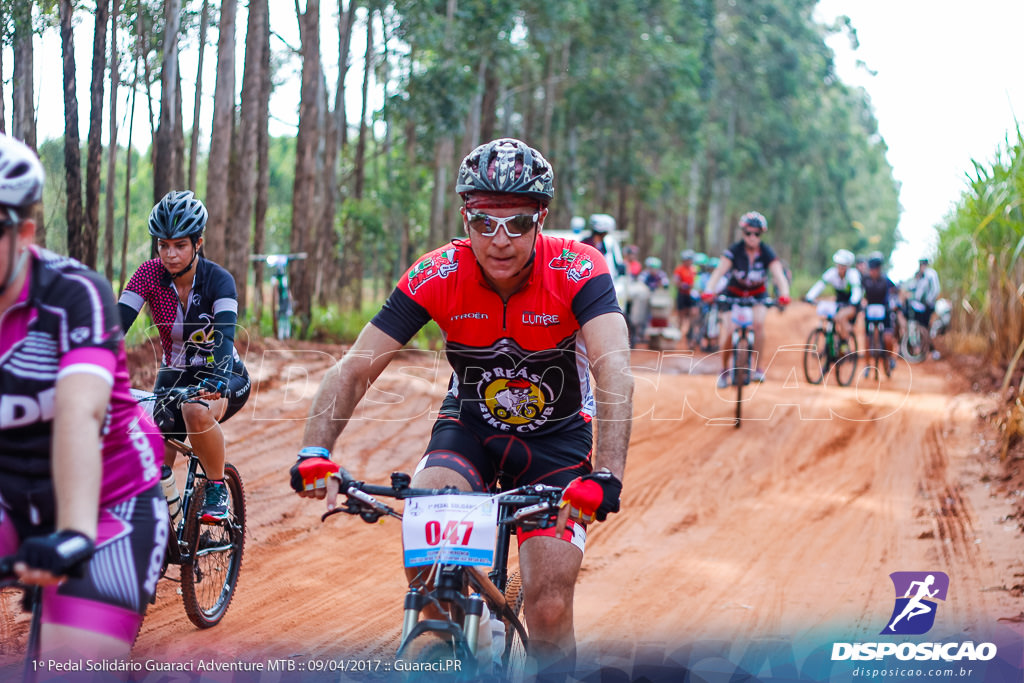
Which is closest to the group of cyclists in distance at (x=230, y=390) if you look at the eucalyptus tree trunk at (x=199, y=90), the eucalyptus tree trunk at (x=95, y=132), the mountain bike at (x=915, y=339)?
the eucalyptus tree trunk at (x=95, y=132)

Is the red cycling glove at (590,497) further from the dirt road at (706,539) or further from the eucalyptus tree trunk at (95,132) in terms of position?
the eucalyptus tree trunk at (95,132)

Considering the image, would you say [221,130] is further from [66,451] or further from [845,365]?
[66,451]

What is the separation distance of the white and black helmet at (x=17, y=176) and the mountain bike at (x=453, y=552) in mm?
1207

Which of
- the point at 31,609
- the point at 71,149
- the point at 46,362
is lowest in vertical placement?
the point at 31,609

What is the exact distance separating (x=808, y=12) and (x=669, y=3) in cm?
2490

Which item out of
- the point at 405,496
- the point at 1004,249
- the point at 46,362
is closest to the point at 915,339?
the point at 1004,249

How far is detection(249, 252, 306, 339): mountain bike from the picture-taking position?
16750mm

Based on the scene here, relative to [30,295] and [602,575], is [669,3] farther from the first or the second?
[30,295]

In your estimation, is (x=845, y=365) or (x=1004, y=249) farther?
(x=845, y=365)

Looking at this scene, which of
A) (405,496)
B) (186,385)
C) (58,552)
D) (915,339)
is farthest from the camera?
(915,339)

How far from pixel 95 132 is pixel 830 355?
12547 mm

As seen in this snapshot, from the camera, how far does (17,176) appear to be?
2.43 meters

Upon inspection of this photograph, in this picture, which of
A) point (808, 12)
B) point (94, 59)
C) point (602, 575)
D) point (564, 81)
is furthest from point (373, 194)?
point (808, 12)

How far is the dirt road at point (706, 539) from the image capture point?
5.65 meters
